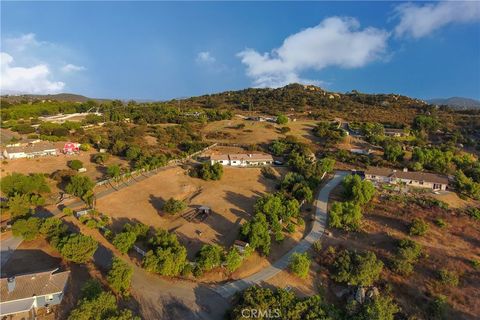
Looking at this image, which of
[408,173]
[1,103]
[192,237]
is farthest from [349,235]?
[1,103]

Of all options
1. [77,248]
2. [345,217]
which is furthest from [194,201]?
[345,217]

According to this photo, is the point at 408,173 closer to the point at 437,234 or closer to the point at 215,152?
the point at 437,234

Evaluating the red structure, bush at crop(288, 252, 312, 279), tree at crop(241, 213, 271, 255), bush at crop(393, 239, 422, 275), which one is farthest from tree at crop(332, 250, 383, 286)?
the red structure

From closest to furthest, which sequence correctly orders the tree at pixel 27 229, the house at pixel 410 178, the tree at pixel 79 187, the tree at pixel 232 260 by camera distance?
the tree at pixel 232 260 → the tree at pixel 27 229 → the tree at pixel 79 187 → the house at pixel 410 178

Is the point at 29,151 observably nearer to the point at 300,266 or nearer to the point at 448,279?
the point at 300,266

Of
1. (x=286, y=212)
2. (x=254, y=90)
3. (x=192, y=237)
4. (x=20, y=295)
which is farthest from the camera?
(x=254, y=90)

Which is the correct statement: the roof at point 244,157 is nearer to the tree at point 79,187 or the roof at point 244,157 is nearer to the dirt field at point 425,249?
the tree at point 79,187

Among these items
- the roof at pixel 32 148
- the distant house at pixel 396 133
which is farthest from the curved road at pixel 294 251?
the roof at pixel 32 148
